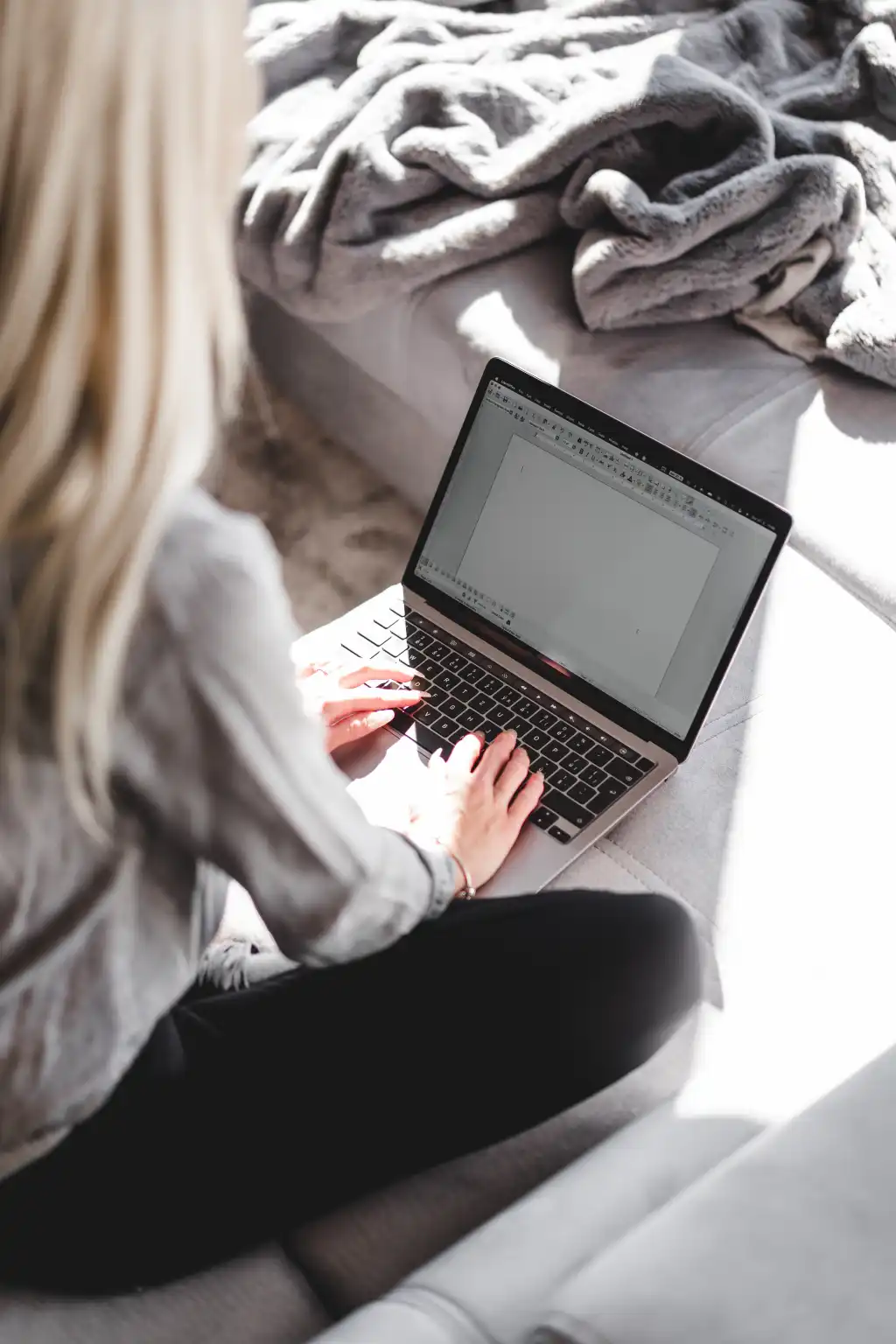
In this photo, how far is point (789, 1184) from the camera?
27.8 inches

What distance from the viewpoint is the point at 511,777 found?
1093 millimetres

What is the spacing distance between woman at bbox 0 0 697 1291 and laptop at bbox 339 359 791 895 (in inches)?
6.0

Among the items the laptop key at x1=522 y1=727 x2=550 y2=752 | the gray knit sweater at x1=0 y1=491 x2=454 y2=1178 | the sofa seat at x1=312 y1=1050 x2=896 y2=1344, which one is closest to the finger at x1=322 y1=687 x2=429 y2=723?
the laptop key at x1=522 y1=727 x2=550 y2=752

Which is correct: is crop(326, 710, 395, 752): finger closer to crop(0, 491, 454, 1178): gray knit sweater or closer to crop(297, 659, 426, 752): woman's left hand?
crop(297, 659, 426, 752): woman's left hand

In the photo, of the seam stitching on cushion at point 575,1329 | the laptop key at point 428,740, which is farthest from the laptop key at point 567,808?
Result: the seam stitching on cushion at point 575,1329

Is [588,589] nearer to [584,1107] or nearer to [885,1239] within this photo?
A: [584,1107]

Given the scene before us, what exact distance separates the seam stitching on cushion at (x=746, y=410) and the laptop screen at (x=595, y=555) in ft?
1.03

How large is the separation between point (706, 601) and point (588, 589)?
0.37 feet

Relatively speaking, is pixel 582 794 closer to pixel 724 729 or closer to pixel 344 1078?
pixel 724 729

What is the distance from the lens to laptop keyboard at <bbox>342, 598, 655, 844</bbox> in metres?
1.12

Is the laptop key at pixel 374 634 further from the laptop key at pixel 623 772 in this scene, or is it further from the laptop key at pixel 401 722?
the laptop key at pixel 623 772

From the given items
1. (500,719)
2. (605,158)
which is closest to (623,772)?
(500,719)

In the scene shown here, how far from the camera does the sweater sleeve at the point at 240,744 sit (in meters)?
0.60

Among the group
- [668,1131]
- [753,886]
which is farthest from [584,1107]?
[753,886]
